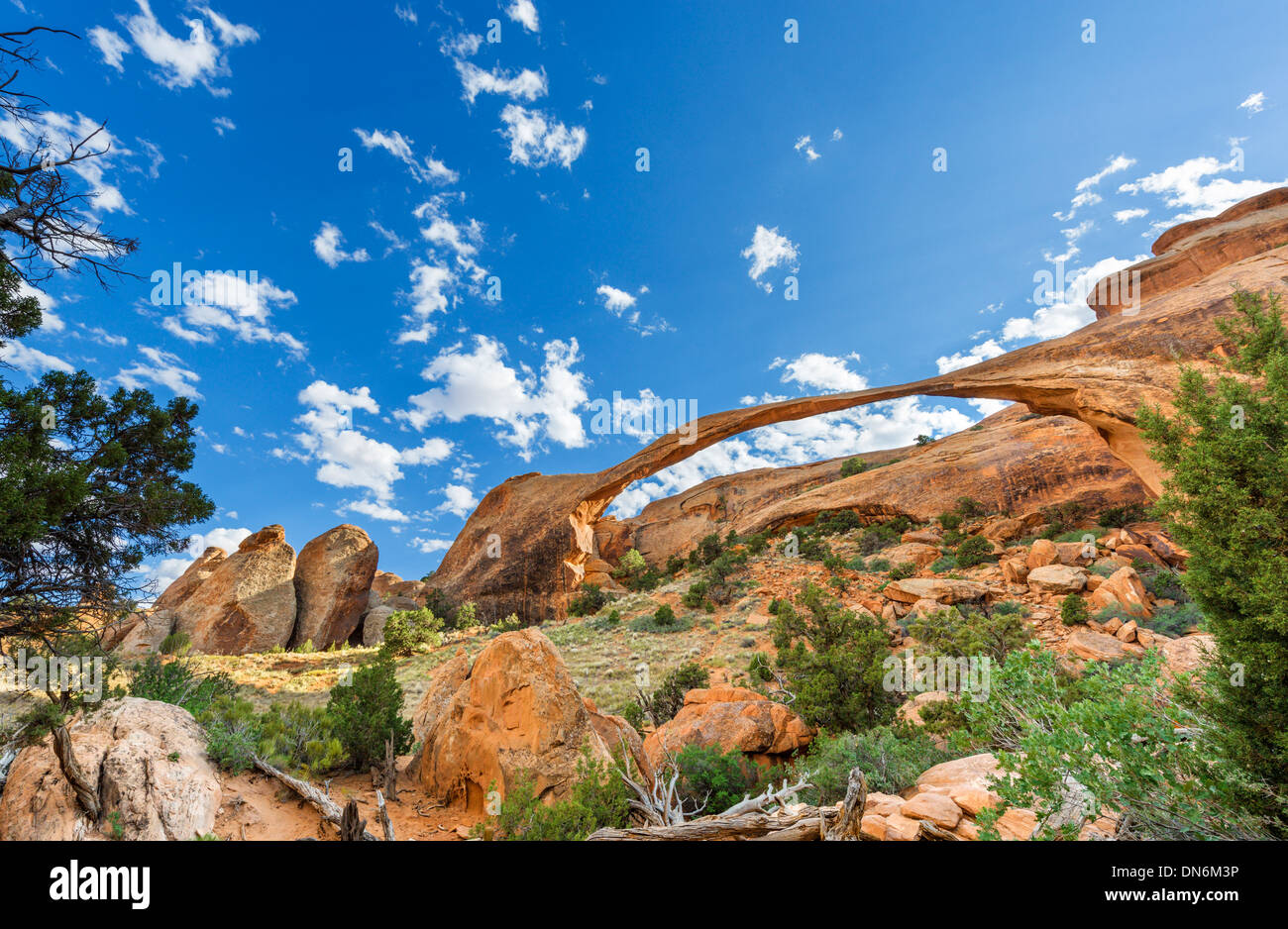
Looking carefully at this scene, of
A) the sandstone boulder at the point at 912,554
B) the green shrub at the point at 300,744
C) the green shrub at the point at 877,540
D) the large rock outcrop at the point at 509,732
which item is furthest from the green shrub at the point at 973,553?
the green shrub at the point at 300,744

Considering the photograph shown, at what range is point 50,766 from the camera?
3.91 metres

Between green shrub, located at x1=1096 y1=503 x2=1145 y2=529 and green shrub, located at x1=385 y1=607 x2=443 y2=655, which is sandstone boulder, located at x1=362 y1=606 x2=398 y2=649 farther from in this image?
green shrub, located at x1=1096 y1=503 x2=1145 y2=529

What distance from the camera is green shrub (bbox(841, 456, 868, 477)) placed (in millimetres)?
29125

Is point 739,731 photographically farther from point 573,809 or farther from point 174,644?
point 174,644

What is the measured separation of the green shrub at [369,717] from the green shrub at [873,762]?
500 centimetres

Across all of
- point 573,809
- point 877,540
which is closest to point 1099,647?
point 573,809

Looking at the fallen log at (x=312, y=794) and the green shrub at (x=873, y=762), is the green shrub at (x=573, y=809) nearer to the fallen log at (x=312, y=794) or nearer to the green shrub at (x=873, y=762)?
the fallen log at (x=312, y=794)

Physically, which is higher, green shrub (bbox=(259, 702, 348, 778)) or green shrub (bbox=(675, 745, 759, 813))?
green shrub (bbox=(259, 702, 348, 778))

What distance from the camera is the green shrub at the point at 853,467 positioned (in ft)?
95.6

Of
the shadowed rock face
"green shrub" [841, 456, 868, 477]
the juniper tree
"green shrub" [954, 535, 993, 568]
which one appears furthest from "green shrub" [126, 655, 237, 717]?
"green shrub" [841, 456, 868, 477]

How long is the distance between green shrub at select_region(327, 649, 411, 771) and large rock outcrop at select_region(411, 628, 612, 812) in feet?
1.73

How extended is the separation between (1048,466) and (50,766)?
2499cm
